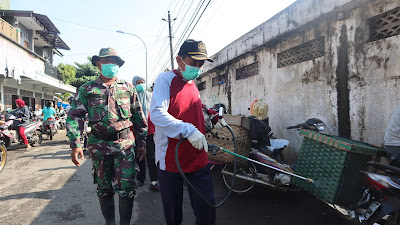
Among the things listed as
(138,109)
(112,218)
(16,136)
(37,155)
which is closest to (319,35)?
(138,109)

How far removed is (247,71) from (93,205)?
5.00 meters

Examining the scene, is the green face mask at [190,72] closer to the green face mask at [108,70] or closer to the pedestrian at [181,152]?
the pedestrian at [181,152]

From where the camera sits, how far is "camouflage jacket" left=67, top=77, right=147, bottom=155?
232cm

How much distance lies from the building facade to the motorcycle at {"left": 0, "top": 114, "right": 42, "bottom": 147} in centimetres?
442

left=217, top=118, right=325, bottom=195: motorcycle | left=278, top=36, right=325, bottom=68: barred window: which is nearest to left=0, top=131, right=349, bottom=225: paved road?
left=217, top=118, right=325, bottom=195: motorcycle

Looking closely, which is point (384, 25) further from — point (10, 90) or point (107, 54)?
point (10, 90)

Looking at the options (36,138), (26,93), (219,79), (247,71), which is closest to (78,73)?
(26,93)

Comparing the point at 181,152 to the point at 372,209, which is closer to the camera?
the point at 181,152

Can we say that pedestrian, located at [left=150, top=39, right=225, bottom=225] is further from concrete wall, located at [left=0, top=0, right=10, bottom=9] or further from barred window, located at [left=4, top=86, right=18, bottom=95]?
concrete wall, located at [left=0, top=0, right=10, bottom=9]

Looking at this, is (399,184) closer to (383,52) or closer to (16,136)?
(383,52)

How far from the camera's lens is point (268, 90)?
18.4 ft

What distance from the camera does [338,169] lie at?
8.14 ft

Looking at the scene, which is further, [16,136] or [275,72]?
[16,136]

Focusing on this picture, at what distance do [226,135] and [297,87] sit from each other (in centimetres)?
221
